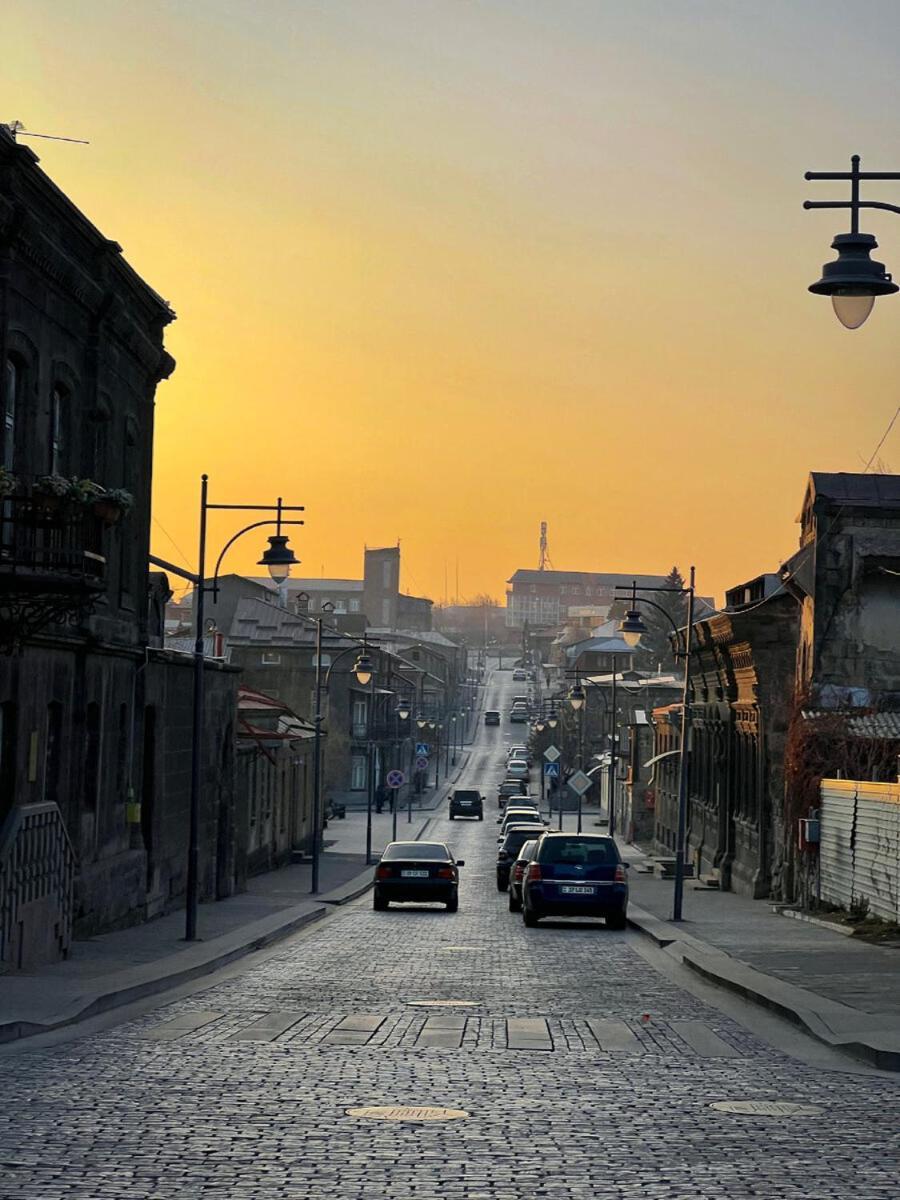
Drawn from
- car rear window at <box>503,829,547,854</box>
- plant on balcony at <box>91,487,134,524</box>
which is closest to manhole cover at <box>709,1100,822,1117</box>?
plant on balcony at <box>91,487,134,524</box>

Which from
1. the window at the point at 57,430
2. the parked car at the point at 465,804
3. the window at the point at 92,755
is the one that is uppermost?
the window at the point at 57,430

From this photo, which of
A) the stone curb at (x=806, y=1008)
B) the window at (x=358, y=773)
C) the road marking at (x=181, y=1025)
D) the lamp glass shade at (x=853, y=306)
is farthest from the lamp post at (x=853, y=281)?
the window at (x=358, y=773)

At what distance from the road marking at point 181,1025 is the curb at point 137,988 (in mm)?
782

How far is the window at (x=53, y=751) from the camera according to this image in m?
25.6

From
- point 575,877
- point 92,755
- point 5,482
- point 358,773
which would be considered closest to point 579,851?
point 575,877

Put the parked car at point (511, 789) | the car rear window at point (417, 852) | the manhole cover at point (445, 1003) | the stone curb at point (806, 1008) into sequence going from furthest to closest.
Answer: the parked car at point (511, 789) < the car rear window at point (417, 852) < the manhole cover at point (445, 1003) < the stone curb at point (806, 1008)

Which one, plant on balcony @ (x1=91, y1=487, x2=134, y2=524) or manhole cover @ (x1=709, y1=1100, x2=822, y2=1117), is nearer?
manhole cover @ (x1=709, y1=1100, x2=822, y2=1117)

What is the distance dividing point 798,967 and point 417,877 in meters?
16.6

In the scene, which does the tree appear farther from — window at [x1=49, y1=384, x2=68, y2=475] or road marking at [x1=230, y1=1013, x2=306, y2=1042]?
road marking at [x1=230, y1=1013, x2=306, y2=1042]

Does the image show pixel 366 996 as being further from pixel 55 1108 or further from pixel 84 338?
pixel 84 338

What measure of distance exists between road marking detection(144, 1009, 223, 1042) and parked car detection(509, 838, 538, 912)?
19791mm

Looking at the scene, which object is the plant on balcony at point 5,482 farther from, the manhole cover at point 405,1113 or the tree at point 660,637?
the tree at point 660,637

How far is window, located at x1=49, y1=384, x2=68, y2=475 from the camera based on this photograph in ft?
83.8

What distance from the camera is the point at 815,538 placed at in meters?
41.0
